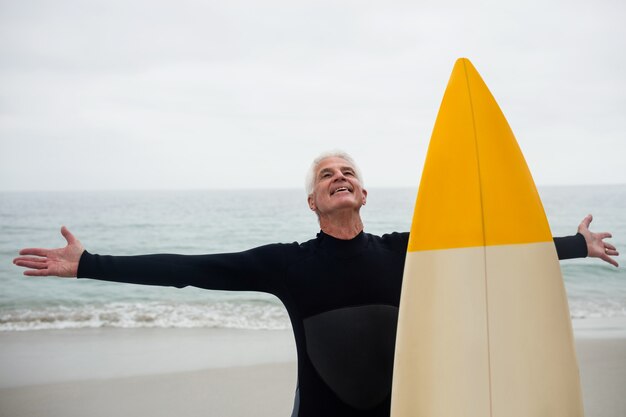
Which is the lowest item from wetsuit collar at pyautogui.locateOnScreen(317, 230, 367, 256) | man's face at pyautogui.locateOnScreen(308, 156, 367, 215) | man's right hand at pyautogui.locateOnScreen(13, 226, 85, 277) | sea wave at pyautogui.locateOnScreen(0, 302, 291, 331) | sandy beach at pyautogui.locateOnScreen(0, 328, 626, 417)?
sandy beach at pyautogui.locateOnScreen(0, 328, 626, 417)

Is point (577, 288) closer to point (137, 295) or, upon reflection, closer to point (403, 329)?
point (137, 295)

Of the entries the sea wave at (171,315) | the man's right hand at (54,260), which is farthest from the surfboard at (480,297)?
the sea wave at (171,315)

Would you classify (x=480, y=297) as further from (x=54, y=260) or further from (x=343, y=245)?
(x=54, y=260)

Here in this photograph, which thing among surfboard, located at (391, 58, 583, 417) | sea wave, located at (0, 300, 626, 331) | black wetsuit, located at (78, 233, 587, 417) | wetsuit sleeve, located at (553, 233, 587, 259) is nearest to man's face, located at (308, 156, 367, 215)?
black wetsuit, located at (78, 233, 587, 417)

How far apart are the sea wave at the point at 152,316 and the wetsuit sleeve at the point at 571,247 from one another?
16.5ft

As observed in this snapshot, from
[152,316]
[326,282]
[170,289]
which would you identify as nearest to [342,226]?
[326,282]

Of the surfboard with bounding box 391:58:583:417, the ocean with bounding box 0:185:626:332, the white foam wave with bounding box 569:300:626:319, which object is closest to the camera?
the surfboard with bounding box 391:58:583:417

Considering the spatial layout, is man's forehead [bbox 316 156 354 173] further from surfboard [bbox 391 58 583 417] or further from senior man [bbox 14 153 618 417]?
surfboard [bbox 391 58 583 417]

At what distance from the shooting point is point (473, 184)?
1.67m

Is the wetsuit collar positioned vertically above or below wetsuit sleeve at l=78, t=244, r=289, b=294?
above

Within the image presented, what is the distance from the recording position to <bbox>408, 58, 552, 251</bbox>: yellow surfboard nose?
1656 millimetres

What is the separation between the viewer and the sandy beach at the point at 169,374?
3.87m

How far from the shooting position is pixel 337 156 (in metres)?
2.00

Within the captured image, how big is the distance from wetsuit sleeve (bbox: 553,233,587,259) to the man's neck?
814mm
